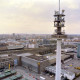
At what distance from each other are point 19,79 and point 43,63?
784 centimetres

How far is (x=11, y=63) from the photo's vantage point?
1268 inches

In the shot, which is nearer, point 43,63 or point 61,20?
point 61,20

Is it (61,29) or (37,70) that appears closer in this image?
(61,29)

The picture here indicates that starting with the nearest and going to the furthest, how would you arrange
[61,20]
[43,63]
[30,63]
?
[61,20], [43,63], [30,63]

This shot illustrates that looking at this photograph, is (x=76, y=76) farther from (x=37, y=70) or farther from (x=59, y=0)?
(x=59, y=0)

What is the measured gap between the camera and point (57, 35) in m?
13.3

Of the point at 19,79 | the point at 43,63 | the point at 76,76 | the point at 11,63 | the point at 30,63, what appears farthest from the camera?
the point at 11,63

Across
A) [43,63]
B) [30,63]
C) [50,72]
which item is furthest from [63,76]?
[30,63]

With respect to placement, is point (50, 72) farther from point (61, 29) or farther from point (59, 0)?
point (59, 0)

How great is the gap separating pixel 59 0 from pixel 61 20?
2799mm

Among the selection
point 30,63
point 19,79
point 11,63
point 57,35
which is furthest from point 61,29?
point 11,63

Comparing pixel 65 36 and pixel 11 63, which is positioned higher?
pixel 65 36

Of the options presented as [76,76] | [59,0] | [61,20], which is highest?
[59,0]

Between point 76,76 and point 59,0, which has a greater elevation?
point 59,0
